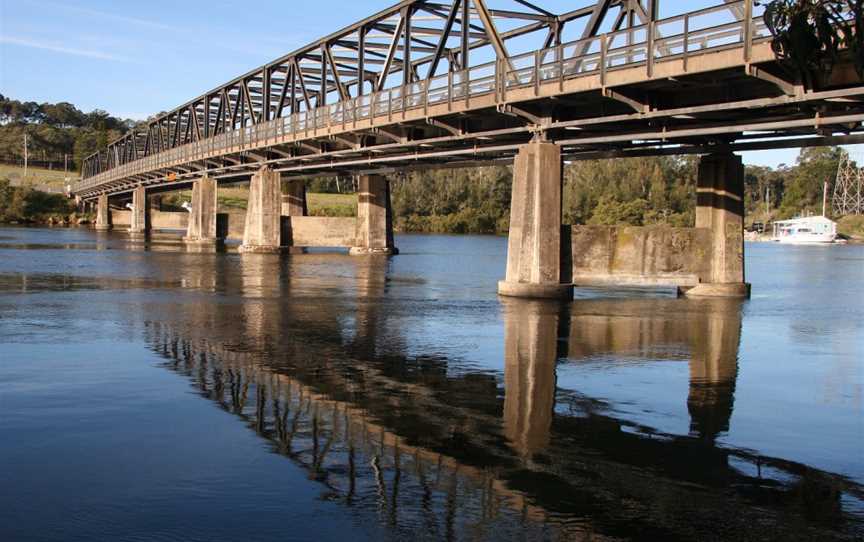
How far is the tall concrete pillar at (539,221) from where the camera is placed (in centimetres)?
3288

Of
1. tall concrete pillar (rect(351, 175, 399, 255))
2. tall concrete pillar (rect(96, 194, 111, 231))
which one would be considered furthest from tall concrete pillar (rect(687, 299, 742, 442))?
tall concrete pillar (rect(96, 194, 111, 231))

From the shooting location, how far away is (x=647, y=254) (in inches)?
1378

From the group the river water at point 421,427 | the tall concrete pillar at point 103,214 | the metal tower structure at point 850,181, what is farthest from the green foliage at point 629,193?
the river water at point 421,427

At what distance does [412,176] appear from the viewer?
194m

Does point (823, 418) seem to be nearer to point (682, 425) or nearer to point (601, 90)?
point (682, 425)

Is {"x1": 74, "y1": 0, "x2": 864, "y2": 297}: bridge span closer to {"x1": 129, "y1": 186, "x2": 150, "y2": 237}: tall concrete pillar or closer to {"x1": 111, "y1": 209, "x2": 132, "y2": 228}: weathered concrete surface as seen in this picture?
{"x1": 129, "y1": 186, "x2": 150, "y2": 237}: tall concrete pillar

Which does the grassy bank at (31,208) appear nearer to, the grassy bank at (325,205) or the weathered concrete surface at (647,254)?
the grassy bank at (325,205)

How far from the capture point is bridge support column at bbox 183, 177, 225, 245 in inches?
3514

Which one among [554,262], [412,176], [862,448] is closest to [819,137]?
[554,262]

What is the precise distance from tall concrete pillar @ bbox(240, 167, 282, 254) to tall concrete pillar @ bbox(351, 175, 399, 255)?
5.97m

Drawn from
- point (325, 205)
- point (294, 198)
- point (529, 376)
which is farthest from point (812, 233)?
point (529, 376)

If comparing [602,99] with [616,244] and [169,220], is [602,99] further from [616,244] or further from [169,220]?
[169,220]

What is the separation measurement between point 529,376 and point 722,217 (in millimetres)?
19984

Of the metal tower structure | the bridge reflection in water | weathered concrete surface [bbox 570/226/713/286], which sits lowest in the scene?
the bridge reflection in water
